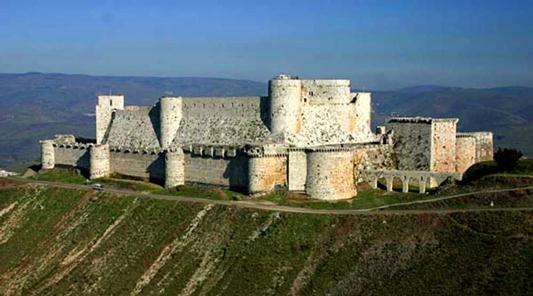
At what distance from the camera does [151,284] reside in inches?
2557

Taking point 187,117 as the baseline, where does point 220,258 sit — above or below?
below

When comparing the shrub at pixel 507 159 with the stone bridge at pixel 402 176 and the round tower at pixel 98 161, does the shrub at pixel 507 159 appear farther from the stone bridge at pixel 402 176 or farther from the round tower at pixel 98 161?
the round tower at pixel 98 161

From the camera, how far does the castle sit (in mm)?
76375

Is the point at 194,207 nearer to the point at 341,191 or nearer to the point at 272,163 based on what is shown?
the point at 272,163

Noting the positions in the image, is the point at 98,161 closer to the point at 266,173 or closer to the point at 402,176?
the point at 266,173

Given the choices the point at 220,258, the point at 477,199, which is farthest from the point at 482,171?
the point at 220,258

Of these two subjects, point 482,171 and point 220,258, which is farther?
point 482,171

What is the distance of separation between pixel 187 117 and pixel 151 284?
100 feet

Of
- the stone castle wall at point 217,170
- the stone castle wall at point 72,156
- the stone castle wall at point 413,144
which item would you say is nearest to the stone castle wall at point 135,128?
the stone castle wall at point 72,156

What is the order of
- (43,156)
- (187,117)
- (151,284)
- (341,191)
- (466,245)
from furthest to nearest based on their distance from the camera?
(43,156) < (187,117) < (341,191) < (151,284) < (466,245)

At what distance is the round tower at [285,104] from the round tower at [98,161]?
2474 cm

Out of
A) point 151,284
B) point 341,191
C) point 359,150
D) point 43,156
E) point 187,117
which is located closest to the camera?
point 151,284

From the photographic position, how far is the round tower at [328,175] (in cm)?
7494

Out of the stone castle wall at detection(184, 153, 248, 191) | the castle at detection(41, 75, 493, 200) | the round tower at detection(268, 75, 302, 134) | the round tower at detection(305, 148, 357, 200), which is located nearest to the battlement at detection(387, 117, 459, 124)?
the castle at detection(41, 75, 493, 200)
